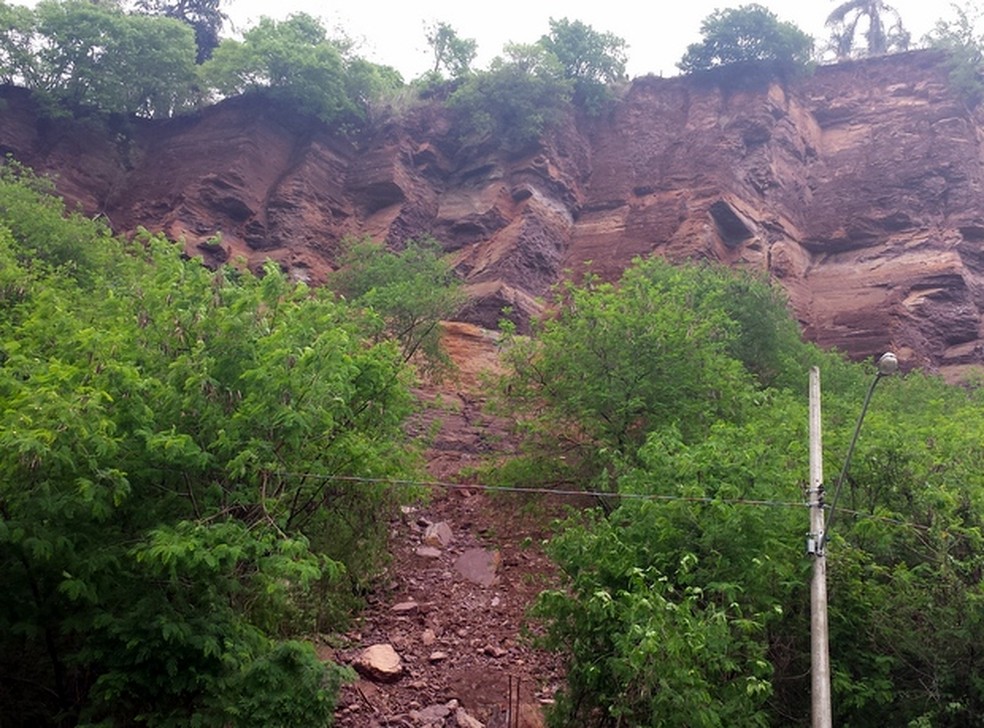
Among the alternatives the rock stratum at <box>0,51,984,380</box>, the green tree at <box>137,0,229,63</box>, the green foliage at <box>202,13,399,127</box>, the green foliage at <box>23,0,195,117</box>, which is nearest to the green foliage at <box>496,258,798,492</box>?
the rock stratum at <box>0,51,984,380</box>

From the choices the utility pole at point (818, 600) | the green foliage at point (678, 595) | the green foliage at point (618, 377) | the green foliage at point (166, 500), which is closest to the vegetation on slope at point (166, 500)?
the green foliage at point (166, 500)

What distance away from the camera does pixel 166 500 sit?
366 inches

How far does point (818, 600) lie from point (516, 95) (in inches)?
1288

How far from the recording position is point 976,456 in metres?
11.6

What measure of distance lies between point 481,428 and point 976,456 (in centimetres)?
1331

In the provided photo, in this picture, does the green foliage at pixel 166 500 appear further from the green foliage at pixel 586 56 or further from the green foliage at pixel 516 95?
the green foliage at pixel 586 56

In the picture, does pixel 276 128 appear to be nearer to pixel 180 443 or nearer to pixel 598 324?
pixel 598 324

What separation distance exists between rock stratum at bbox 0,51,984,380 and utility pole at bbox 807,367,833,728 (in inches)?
739

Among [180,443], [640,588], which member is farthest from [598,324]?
[180,443]

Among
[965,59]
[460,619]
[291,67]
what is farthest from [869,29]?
[460,619]

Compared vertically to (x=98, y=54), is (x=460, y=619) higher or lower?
lower

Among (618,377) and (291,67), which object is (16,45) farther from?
(618,377)

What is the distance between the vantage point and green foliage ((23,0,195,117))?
3341 cm

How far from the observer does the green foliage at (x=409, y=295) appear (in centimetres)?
2297
